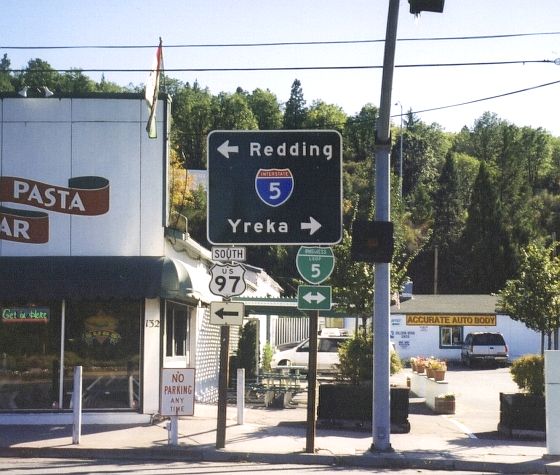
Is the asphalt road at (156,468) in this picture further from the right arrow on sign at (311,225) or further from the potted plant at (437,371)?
the potted plant at (437,371)

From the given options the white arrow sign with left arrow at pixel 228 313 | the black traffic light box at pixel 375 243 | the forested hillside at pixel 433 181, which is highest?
the forested hillside at pixel 433 181

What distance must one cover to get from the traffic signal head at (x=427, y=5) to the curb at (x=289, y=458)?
21.9ft

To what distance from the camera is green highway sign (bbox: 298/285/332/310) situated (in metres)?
13.9

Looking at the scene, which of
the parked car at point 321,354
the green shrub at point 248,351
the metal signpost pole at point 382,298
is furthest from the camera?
the parked car at point 321,354

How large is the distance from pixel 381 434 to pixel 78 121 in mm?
8413

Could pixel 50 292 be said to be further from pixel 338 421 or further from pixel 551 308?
pixel 551 308

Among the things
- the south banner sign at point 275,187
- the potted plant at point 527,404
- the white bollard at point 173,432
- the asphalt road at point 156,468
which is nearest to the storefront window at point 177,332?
the white bollard at point 173,432

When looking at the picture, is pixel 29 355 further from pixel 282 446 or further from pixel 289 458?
pixel 289 458

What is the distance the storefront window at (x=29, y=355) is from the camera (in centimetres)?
1662

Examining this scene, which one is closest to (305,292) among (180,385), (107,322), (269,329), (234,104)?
(180,385)

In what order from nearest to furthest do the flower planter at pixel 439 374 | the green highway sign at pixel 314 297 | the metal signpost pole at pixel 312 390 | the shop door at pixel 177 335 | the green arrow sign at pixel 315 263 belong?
the metal signpost pole at pixel 312 390
the green highway sign at pixel 314 297
the green arrow sign at pixel 315 263
the shop door at pixel 177 335
the flower planter at pixel 439 374

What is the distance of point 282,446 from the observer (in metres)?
14.2

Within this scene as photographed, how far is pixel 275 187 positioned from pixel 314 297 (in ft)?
6.27

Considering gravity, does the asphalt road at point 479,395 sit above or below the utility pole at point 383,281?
below
